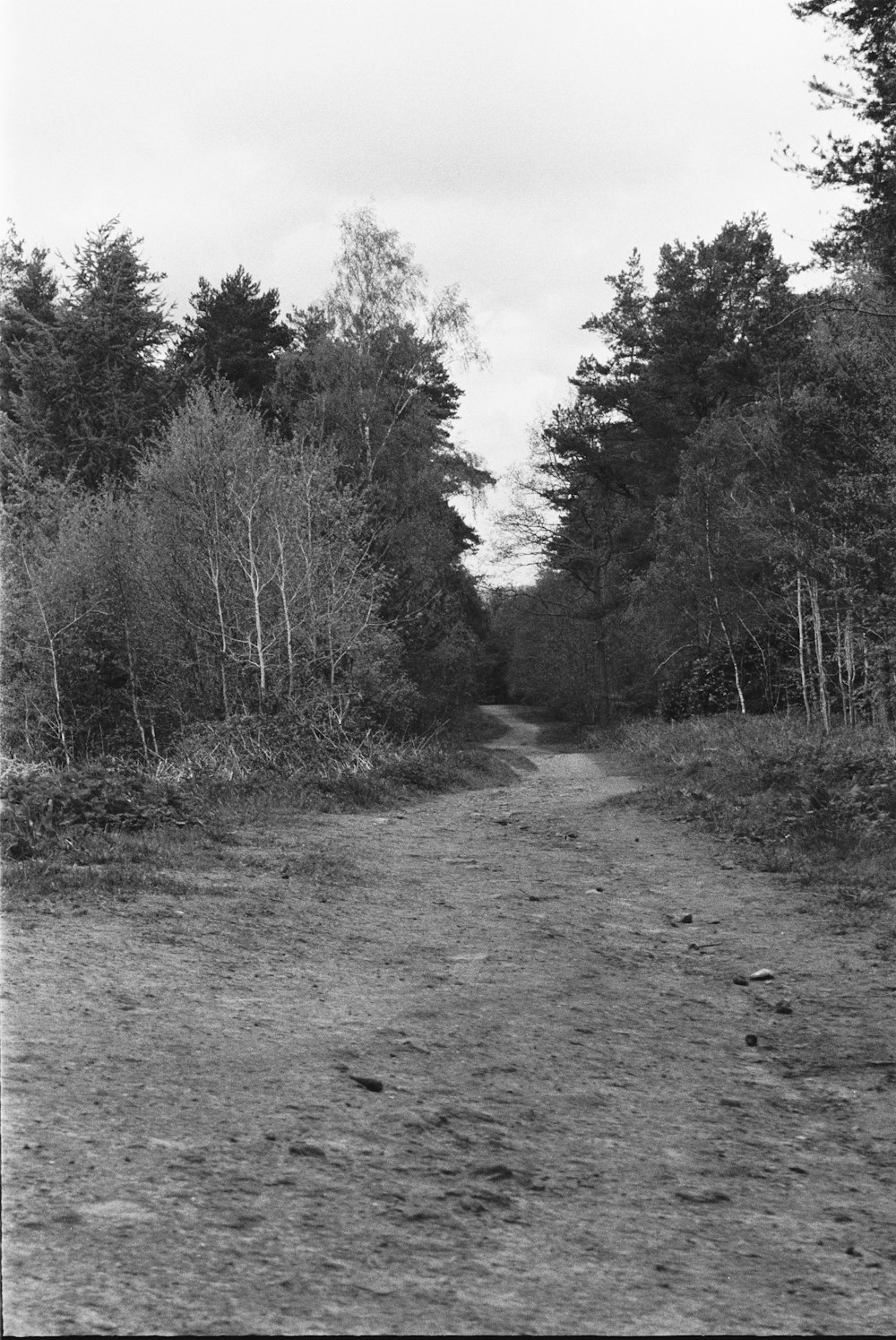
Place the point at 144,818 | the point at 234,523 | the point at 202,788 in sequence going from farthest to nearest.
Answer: the point at 234,523
the point at 202,788
the point at 144,818

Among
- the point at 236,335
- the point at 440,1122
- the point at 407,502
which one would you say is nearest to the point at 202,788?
the point at 440,1122

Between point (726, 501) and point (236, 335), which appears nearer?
point (726, 501)

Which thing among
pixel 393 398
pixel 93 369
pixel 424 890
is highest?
pixel 93 369

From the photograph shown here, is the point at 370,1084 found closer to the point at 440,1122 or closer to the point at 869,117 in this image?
the point at 440,1122

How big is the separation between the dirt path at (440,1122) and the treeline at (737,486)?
368 inches

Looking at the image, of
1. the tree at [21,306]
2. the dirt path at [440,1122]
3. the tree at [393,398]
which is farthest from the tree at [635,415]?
the dirt path at [440,1122]

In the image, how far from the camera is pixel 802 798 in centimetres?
1245

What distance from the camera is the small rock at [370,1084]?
4234 millimetres

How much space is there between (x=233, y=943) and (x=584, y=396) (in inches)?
1678

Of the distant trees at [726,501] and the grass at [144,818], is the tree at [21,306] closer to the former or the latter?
the distant trees at [726,501]

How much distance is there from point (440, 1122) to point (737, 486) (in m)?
27.9

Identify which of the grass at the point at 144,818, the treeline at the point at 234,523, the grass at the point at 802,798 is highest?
the treeline at the point at 234,523

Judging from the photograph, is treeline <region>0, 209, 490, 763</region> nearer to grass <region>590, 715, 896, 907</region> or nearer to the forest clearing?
the forest clearing

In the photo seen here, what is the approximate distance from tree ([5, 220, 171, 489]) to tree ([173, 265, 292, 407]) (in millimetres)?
1662
